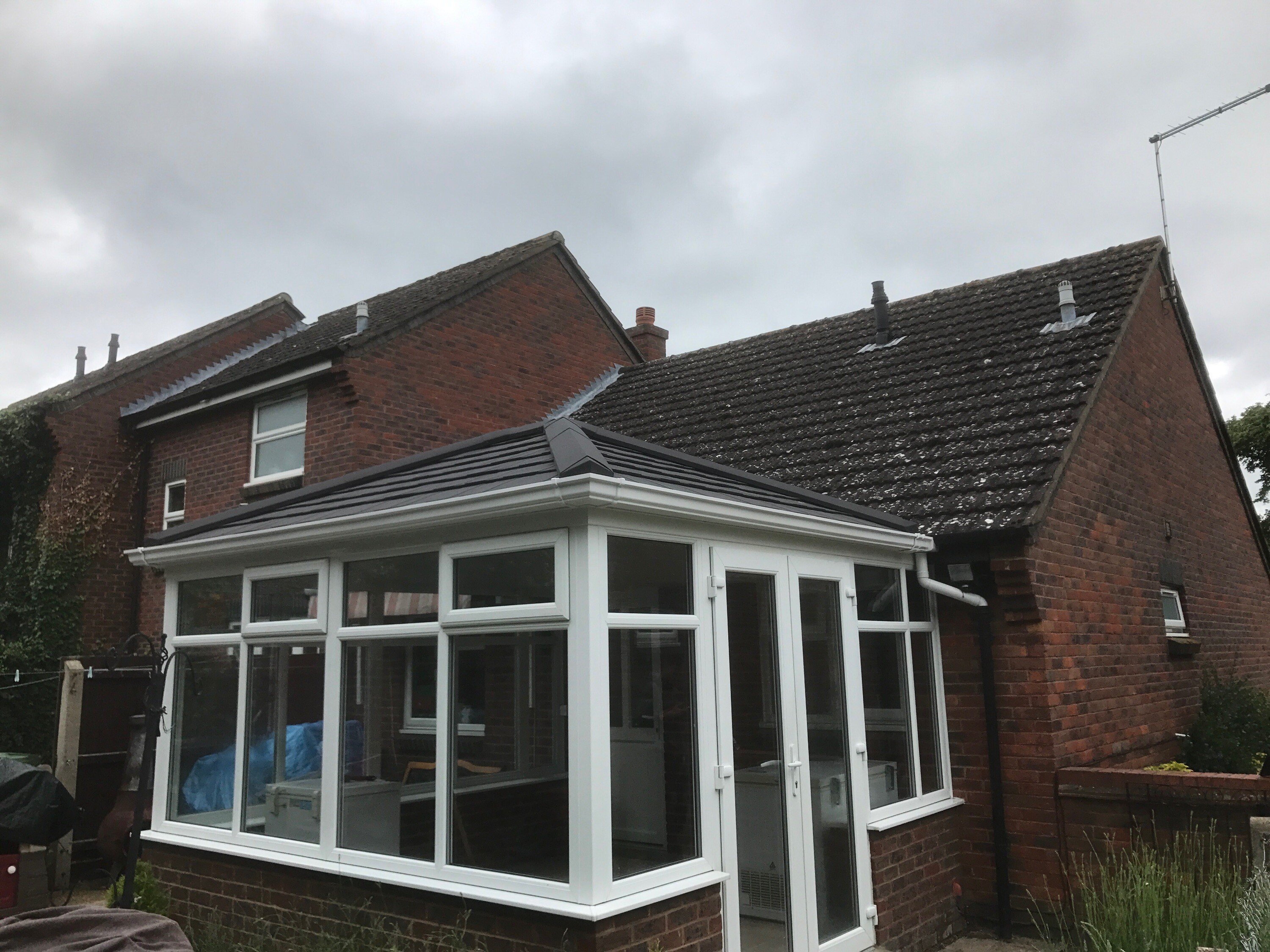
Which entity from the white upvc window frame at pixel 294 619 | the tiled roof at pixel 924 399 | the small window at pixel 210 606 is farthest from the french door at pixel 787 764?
the small window at pixel 210 606

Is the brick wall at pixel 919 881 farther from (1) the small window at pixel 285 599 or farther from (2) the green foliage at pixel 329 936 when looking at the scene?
(1) the small window at pixel 285 599

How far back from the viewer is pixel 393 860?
559 cm

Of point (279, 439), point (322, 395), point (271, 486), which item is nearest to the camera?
point (322, 395)

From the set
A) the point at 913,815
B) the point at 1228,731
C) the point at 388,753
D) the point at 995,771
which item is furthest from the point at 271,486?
the point at 1228,731

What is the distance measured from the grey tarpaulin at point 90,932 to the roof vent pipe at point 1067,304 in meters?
9.85

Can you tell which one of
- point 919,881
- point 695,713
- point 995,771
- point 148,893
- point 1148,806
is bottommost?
point 919,881

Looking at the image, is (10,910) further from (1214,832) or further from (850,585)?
(1214,832)

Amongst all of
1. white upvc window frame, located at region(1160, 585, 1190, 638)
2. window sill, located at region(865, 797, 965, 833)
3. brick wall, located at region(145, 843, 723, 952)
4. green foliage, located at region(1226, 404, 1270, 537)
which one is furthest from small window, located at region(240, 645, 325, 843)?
green foliage, located at region(1226, 404, 1270, 537)

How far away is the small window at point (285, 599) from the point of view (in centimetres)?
643

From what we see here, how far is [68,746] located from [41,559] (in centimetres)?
493

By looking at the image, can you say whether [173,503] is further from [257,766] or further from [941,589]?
[941,589]

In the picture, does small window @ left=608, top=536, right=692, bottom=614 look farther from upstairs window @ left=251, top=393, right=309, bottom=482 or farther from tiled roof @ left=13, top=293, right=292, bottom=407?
tiled roof @ left=13, top=293, right=292, bottom=407

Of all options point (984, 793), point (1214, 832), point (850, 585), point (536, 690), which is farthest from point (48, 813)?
point (1214, 832)

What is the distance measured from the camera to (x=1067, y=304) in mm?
10664
